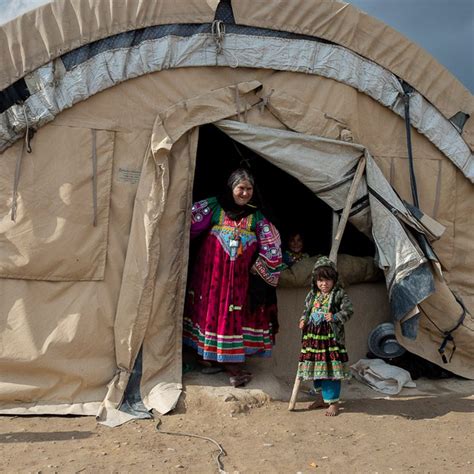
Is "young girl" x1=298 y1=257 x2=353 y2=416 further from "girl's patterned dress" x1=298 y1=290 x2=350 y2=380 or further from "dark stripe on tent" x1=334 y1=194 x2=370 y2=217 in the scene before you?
"dark stripe on tent" x1=334 y1=194 x2=370 y2=217

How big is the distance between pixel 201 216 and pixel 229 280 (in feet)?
1.56

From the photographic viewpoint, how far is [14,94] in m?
4.60

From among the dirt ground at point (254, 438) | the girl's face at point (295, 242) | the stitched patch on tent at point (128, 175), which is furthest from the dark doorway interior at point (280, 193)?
the dirt ground at point (254, 438)

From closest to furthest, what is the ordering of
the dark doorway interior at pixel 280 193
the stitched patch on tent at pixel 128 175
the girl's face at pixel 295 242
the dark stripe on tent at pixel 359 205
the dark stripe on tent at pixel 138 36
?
the dark stripe on tent at pixel 138 36 < the stitched patch on tent at pixel 128 175 < the dark stripe on tent at pixel 359 205 < the girl's face at pixel 295 242 < the dark doorway interior at pixel 280 193

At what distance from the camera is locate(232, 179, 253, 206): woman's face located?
4733mm

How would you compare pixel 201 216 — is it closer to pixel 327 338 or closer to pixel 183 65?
pixel 183 65

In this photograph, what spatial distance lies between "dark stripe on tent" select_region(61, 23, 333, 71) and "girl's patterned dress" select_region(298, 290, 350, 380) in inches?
72.7

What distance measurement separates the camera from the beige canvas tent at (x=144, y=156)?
4590mm

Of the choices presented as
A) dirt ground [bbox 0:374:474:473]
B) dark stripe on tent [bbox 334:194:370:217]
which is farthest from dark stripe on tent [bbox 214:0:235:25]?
dirt ground [bbox 0:374:474:473]

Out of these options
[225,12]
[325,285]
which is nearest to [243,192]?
[325,285]

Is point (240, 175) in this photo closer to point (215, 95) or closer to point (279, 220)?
point (215, 95)

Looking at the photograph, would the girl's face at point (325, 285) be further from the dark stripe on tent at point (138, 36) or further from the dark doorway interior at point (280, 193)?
the dark stripe on tent at point (138, 36)

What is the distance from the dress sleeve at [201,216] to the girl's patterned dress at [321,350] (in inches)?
36.0

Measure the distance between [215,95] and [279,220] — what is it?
1803 millimetres
